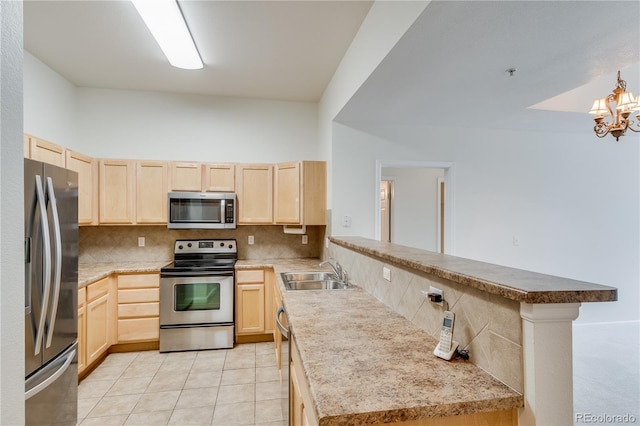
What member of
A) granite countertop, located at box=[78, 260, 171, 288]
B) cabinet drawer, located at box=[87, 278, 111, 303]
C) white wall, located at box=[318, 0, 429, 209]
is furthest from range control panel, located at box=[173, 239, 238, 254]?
white wall, located at box=[318, 0, 429, 209]

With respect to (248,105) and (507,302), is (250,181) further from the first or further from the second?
(507,302)

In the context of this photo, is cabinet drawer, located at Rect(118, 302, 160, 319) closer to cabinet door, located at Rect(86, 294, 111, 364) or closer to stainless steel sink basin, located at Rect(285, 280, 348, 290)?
cabinet door, located at Rect(86, 294, 111, 364)

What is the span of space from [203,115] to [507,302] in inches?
151

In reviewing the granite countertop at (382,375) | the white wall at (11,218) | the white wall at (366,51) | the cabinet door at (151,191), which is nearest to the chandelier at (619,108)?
the white wall at (366,51)

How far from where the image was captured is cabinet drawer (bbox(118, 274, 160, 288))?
327 centimetres

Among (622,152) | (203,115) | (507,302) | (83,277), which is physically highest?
(203,115)

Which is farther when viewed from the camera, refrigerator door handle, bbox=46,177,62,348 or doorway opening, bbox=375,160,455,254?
doorway opening, bbox=375,160,455,254

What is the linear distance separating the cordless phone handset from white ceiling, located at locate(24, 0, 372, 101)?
205cm

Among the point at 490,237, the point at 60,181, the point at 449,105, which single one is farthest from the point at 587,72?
the point at 60,181

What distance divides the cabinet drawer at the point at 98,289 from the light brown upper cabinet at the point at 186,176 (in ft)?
3.77

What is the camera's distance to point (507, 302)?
100 centimetres

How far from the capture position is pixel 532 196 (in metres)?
3.77

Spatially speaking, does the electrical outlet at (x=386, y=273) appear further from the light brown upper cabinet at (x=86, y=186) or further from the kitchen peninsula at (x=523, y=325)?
the light brown upper cabinet at (x=86, y=186)

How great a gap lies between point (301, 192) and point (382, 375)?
8.80 ft
